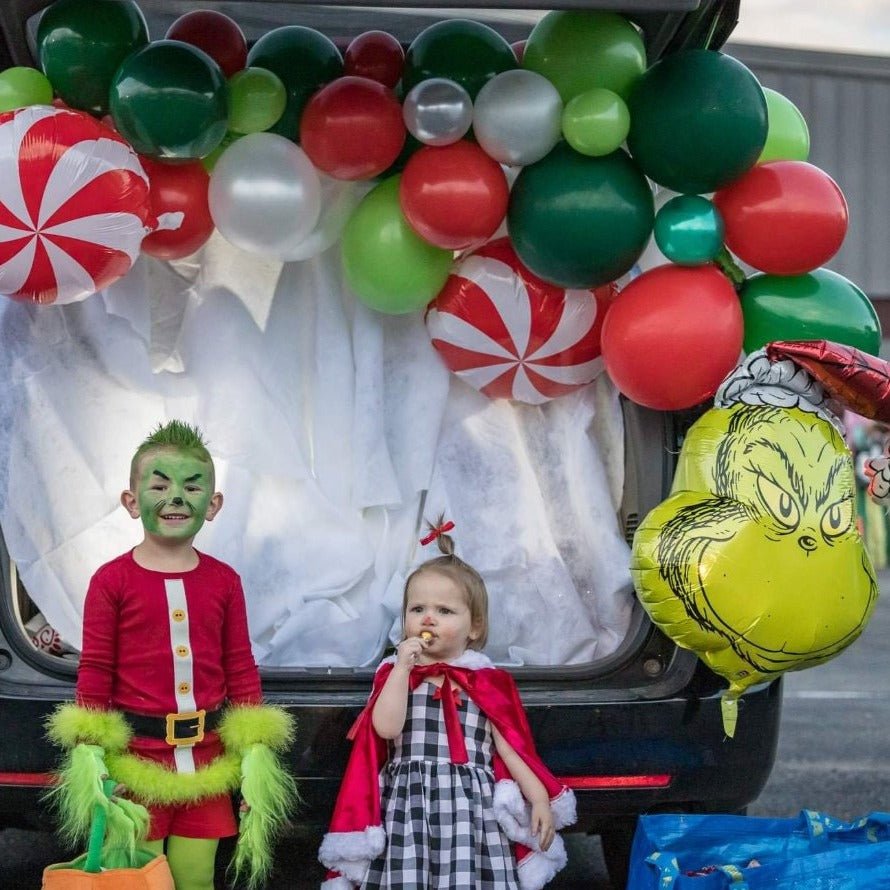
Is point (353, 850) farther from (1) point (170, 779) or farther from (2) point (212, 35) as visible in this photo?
(2) point (212, 35)

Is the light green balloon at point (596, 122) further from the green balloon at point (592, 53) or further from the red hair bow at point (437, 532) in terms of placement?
the red hair bow at point (437, 532)

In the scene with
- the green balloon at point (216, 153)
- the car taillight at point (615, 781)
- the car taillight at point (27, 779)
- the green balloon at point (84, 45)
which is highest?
the green balloon at point (84, 45)

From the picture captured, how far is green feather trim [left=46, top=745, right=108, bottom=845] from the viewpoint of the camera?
3168 millimetres

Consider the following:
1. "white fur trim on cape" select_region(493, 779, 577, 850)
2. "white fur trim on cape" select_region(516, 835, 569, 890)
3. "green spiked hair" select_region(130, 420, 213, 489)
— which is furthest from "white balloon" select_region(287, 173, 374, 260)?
"white fur trim on cape" select_region(516, 835, 569, 890)

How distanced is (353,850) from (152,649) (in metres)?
0.64

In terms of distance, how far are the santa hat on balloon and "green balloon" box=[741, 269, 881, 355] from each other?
16 centimetres

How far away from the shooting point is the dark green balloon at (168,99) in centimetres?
379

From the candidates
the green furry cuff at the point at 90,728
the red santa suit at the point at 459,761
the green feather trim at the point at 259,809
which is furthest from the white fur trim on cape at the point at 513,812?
the green furry cuff at the point at 90,728

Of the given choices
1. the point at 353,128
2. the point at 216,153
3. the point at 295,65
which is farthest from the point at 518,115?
the point at 216,153

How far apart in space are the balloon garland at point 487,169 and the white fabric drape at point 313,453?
281mm

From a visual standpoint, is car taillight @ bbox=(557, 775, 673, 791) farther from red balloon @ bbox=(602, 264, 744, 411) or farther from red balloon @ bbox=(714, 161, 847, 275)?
red balloon @ bbox=(714, 161, 847, 275)

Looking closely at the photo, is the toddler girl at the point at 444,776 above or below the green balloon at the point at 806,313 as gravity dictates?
below

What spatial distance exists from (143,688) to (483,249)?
1581 millimetres

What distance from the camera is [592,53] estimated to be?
3.91 m
